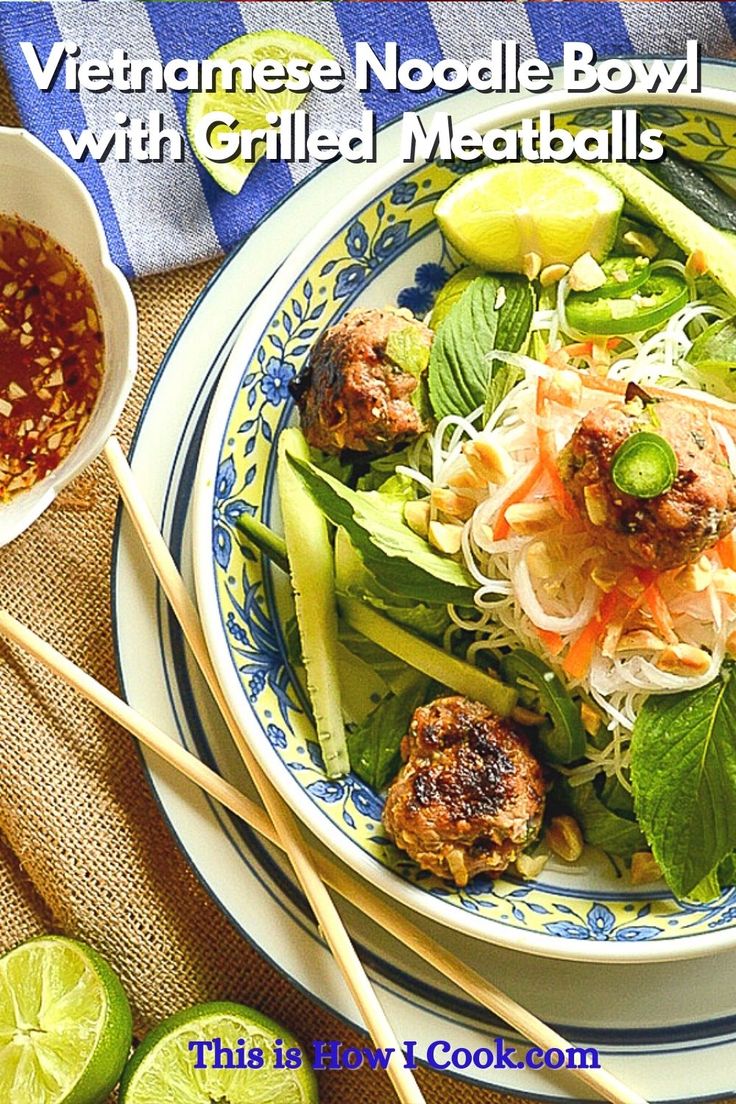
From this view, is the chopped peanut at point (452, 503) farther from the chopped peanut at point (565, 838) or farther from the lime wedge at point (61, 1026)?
the lime wedge at point (61, 1026)

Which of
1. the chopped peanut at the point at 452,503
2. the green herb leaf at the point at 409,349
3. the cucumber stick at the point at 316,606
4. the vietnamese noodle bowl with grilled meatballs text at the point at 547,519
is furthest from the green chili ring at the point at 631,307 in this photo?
the cucumber stick at the point at 316,606

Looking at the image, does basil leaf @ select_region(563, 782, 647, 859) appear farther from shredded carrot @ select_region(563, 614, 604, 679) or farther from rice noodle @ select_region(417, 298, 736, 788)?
shredded carrot @ select_region(563, 614, 604, 679)

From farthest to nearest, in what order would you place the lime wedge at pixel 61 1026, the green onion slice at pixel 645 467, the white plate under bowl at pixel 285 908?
the lime wedge at pixel 61 1026 → the white plate under bowl at pixel 285 908 → the green onion slice at pixel 645 467

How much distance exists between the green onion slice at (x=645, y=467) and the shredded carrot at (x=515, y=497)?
332 mm

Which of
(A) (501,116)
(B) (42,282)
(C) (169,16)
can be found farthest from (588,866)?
(C) (169,16)

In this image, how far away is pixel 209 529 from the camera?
9.92ft

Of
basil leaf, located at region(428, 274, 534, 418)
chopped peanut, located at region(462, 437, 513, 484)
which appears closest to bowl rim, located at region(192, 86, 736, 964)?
basil leaf, located at region(428, 274, 534, 418)

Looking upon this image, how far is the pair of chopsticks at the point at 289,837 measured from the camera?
2.89 m

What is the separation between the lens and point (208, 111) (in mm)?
3467

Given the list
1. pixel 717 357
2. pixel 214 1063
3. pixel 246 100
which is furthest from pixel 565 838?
pixel 246 100

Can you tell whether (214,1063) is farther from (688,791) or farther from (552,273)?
(552,273)

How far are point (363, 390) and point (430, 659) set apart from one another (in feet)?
2.10

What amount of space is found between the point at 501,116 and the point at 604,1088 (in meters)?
2.30

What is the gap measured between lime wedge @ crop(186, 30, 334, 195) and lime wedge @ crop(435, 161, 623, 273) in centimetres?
70
